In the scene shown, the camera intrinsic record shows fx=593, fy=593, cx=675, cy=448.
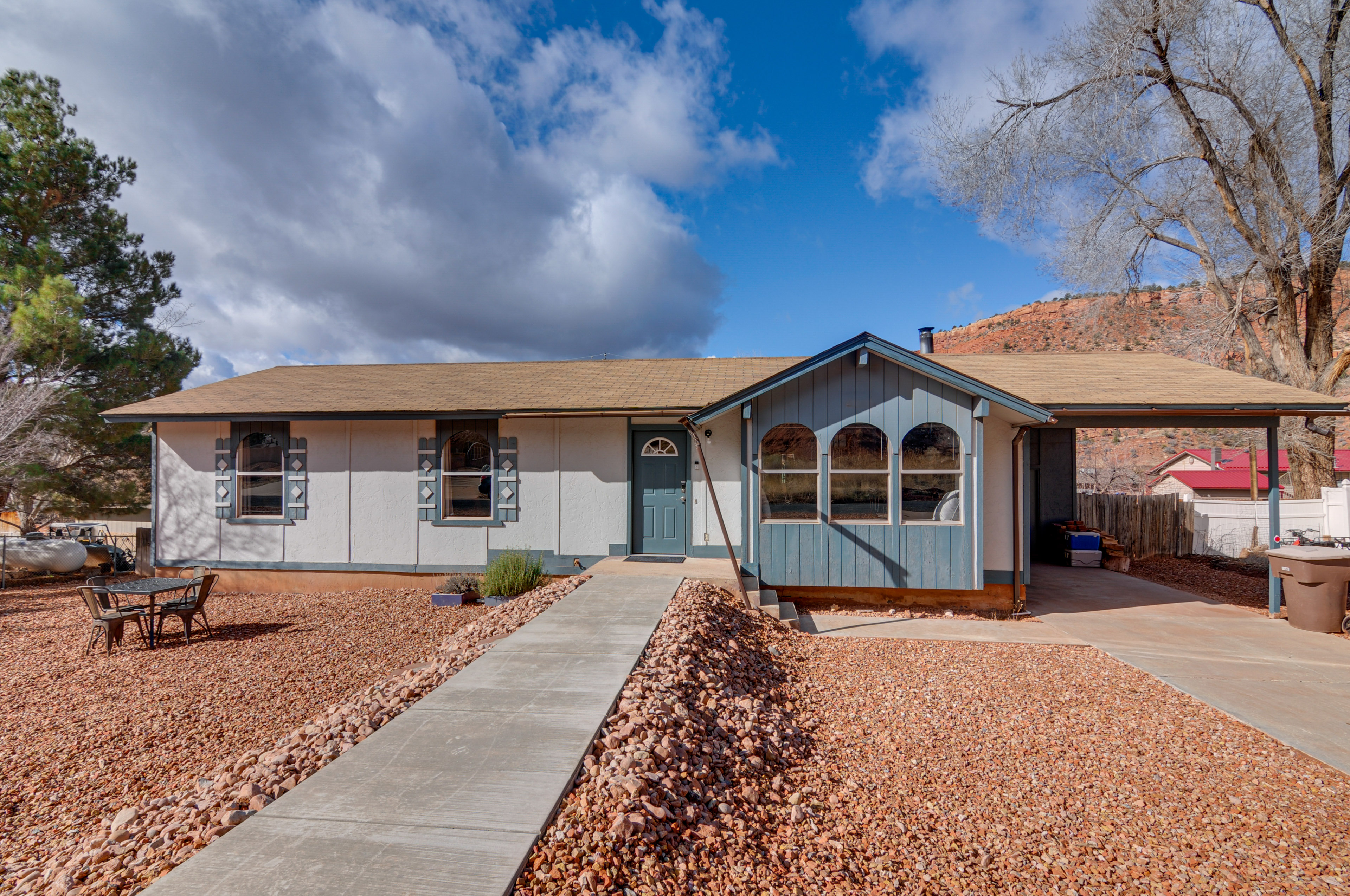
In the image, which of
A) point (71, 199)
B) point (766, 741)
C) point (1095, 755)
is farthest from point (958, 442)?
point (71, 199)

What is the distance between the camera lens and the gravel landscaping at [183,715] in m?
2.91

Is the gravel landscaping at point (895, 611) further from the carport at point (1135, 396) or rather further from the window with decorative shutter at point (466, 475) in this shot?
the window with decorative shutter at point (466, 475)

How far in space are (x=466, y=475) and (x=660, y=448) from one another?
3268mm

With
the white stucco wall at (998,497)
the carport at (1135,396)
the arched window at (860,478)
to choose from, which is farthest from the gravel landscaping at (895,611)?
the arched window at (860,478)

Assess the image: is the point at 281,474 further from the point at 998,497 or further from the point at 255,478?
the point at 998,497

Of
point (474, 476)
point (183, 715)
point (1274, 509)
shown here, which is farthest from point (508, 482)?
point (1274, 509)

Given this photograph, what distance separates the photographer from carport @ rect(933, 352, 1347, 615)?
7.68 m

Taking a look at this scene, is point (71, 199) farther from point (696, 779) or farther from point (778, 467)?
point (696, 779)

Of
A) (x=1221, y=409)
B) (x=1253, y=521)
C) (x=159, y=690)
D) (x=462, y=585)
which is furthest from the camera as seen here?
(x=1253, y=521)

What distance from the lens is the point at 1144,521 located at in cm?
1263

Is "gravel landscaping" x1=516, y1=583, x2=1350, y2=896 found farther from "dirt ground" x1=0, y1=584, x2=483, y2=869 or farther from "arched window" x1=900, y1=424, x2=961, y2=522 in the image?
"dirt ground" x1=0, y1=584, x2=483, y2=869

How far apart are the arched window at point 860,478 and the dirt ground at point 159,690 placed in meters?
5.17

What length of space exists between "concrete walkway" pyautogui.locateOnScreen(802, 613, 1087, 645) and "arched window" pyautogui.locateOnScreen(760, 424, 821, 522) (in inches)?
56.4

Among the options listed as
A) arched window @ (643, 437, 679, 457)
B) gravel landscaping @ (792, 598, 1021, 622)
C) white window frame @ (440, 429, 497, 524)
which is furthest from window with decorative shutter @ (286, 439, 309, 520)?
gravel landscaping @ (792, 598, 1021, 622)
